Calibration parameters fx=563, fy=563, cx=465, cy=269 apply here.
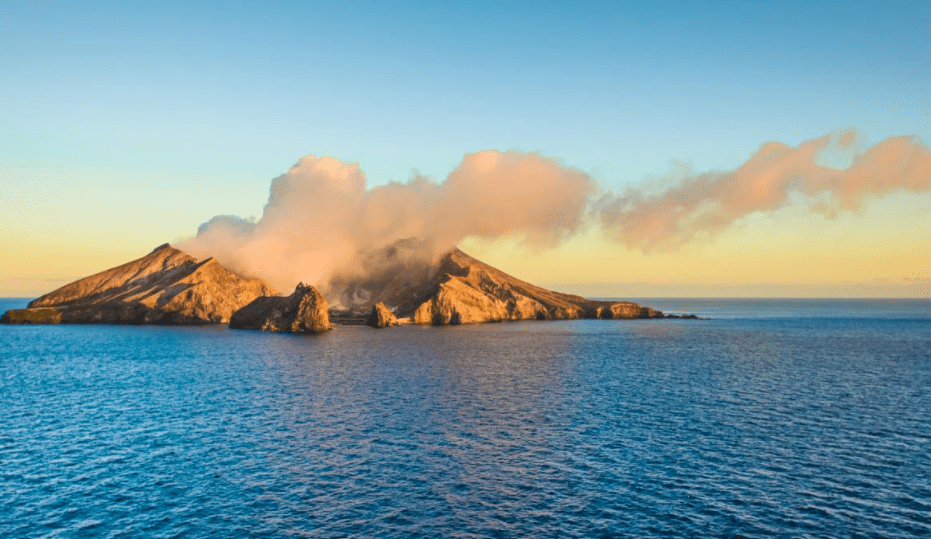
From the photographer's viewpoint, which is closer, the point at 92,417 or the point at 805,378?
the point at 92,417

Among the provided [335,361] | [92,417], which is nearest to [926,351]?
[335,361]

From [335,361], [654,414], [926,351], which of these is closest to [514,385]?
[654,414]

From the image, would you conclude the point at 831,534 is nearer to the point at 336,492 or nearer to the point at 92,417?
the point at 336,492

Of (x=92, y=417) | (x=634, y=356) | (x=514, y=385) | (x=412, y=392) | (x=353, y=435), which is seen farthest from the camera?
→ (x=634, y=356)

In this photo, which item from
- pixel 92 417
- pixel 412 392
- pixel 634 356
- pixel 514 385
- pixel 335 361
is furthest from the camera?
pixel 634 356

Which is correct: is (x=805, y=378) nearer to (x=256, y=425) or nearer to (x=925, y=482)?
(x=925, y=482)

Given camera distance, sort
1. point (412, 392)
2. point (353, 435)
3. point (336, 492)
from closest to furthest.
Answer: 1. point (336, 492)
2. point (353, 435)
3. point (412, 392)
